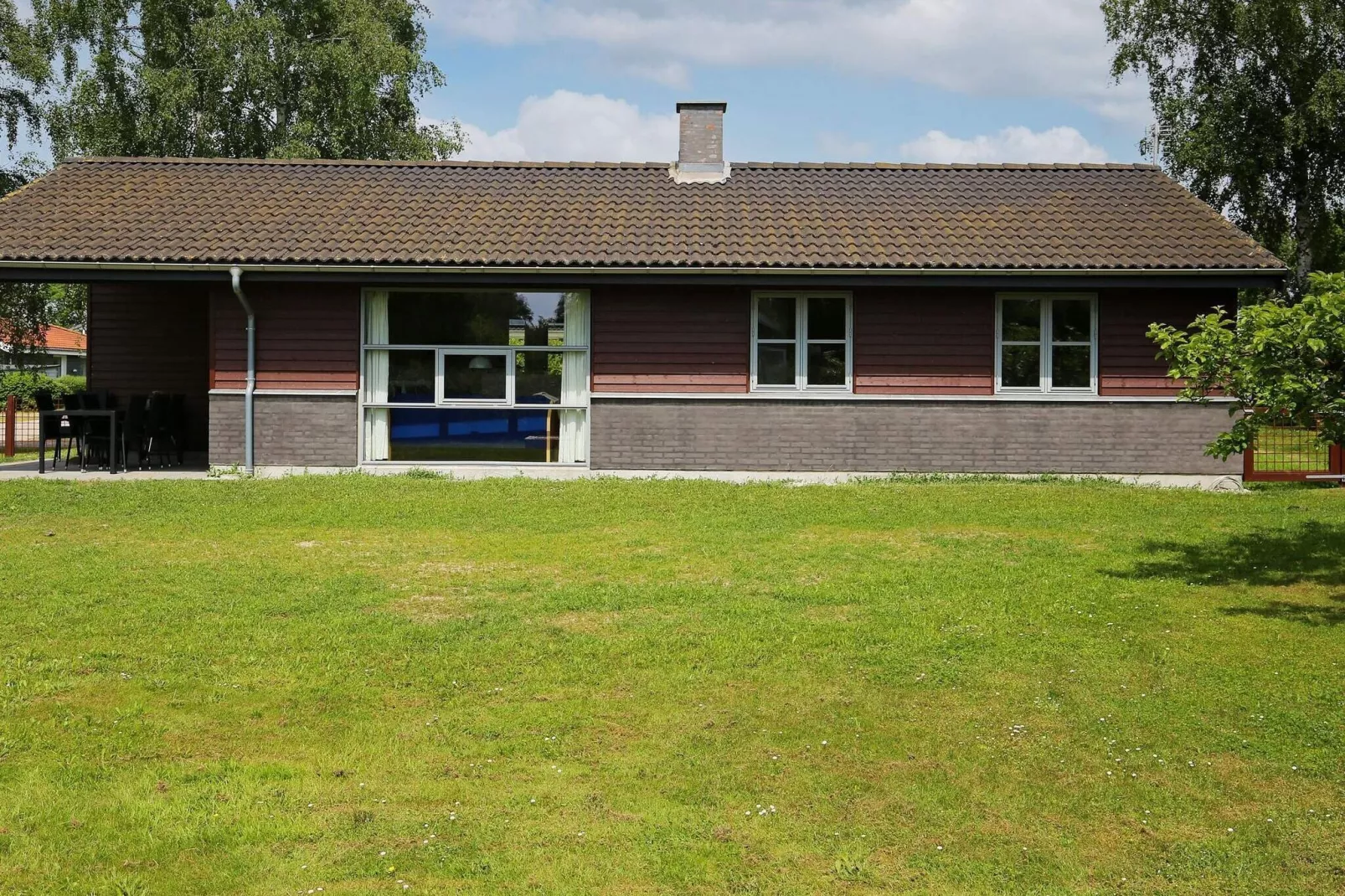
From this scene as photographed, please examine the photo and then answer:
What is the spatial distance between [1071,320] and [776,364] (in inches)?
161

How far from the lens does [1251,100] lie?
3381 cm

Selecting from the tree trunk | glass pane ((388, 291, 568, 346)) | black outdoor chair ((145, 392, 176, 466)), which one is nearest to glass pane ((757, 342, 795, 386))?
glass pane ((388, 291, 568, 346))

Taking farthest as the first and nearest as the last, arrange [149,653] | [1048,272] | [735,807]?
[1048,272], [149,653], [735,807]

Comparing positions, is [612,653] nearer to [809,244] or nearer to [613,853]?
[613,853]

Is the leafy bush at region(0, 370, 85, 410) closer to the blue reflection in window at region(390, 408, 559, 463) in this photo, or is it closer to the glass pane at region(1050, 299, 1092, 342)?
the blue reflection in window at region(390, 408, 559, 463)

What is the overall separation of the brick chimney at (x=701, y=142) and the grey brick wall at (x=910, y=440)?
4.98 metres

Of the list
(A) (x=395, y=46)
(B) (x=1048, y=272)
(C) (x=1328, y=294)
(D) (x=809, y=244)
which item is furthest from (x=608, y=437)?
(A) (x=395, y=46)

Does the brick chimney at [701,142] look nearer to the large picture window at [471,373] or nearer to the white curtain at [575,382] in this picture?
the white curtain at [575,382]

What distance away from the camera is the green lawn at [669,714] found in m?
4.87

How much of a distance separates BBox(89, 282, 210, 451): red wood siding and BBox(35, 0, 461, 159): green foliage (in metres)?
12.8

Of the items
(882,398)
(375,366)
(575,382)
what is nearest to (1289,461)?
(882,398)

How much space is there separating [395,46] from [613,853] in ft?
104

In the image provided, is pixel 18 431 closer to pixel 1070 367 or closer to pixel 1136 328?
pixel 1070 367

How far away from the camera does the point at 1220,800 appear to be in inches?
214
